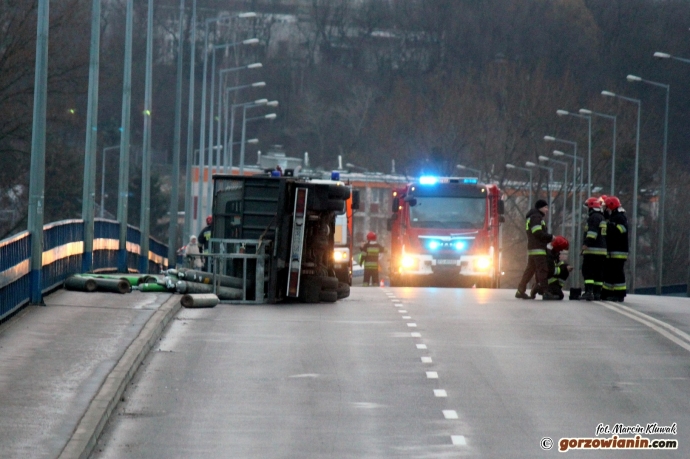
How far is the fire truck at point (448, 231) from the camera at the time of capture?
120 ft

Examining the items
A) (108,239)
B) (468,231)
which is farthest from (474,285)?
(108,239)

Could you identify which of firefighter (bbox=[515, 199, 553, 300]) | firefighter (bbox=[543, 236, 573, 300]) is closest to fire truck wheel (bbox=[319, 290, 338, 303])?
firefighter (bbox=[515, 199, 553, 300])

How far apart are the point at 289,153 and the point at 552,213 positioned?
54684mm

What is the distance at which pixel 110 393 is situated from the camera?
47.2 feet

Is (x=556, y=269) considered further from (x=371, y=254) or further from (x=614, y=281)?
(x=371, y=254)

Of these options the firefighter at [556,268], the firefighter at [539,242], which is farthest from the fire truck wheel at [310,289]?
the firefighter at [556,268]

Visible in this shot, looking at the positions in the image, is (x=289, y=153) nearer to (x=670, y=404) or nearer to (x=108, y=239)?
(x=108, y=239)

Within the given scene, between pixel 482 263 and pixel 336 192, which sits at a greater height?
pixel 336 192

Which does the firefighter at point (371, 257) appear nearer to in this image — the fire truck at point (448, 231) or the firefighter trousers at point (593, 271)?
the fire truck at point (448, 231)

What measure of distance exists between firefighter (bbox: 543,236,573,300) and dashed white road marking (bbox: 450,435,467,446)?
1389 centimetres

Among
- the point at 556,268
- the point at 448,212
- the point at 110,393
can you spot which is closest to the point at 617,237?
the point at 556,268

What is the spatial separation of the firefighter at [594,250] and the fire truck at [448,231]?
9.65 metres

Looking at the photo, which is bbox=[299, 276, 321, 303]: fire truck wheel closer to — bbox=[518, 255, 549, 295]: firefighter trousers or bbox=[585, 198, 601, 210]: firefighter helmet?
bbox=[518, 255, 549, 295]: firefighter trousers

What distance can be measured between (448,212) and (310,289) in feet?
39.1
